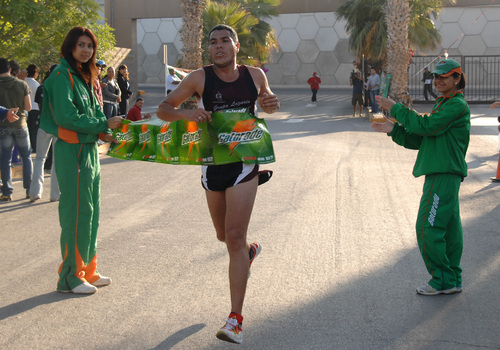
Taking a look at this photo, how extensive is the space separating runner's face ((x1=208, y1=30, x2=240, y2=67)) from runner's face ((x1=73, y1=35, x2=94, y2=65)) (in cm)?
121

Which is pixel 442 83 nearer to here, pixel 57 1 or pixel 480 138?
pixel 57 1

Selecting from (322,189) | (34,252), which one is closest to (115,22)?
(322,189)

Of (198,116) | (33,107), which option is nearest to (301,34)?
(33,107)

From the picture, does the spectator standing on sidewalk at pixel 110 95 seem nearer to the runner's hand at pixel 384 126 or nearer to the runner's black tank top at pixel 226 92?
the runner's hand at pixel 384 126

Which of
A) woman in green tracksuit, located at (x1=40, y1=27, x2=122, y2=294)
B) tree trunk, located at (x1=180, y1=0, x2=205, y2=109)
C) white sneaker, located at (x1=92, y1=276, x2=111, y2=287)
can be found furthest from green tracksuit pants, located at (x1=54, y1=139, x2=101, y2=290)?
tree trunk, located at (x1=180, y1=0, x2=205, y2=109)

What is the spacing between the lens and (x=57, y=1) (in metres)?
11.4

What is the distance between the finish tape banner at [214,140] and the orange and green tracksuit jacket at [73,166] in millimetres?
454

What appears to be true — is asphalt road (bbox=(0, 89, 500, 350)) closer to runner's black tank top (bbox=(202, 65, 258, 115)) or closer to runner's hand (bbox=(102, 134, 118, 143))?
runner's hand (bbox=(102, 134, 118, 143))

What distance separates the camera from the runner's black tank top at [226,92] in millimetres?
4477

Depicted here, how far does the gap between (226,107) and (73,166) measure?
1.42m

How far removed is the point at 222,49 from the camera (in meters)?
4.48

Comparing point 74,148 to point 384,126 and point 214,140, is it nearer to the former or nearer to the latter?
point 214,140

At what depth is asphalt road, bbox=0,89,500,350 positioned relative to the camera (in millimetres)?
4270

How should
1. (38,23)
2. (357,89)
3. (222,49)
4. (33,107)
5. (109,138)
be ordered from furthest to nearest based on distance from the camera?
(357,89) → (33,107) → (38,23) → (109,138) → (222,49)
